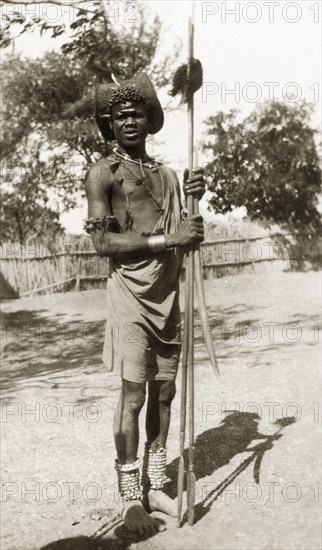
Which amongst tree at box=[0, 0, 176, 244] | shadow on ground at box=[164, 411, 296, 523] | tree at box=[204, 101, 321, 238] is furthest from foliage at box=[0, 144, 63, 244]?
shadow on ground at box=[164, 411, 296, 523]

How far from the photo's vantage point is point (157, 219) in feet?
10.8

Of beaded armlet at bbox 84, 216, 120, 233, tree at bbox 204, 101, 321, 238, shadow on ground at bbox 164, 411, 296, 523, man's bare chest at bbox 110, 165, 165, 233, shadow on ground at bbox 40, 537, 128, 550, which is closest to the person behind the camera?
shadow on ground at bbox 40, 537, 128, 550

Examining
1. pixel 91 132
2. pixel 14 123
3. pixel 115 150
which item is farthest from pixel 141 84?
pixel 14 123

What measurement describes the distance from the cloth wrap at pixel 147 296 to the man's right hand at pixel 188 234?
0.16m

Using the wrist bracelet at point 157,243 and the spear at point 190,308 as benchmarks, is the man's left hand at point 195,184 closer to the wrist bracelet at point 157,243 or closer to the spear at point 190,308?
the spear at point 190,308

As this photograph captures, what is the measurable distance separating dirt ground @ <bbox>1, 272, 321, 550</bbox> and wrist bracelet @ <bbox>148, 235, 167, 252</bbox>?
1444 millimetres

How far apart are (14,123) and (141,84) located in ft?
50.6

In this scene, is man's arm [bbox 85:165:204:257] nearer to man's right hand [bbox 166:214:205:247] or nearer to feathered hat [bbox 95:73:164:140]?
man's right hand [bbox 166:214:205:247]

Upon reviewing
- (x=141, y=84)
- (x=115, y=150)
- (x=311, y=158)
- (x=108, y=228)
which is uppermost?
(x=311, y=158)

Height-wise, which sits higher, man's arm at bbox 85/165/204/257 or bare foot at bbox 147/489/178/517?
man's arm at bbox 85/165/204/257

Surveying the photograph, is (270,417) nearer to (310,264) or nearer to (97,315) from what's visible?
(97,315)

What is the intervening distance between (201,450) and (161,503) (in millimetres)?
1024

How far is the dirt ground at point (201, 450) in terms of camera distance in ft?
10.3

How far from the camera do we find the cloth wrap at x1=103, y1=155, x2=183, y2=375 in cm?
318
